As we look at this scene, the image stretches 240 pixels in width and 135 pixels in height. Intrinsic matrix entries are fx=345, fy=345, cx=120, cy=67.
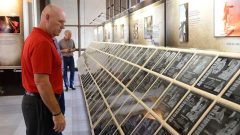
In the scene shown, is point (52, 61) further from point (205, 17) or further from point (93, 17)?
point (93, 17)

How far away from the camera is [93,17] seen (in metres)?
18.6

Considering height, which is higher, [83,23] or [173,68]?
[83,23]

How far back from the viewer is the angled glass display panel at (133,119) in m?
3.01

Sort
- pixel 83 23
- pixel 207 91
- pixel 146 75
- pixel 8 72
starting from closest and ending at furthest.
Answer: pixel 207 91 → pixel 146 75 → pixel 8 72 → pixel 83 23

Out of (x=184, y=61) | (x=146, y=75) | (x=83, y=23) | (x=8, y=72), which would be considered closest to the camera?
(x=184, y=61)

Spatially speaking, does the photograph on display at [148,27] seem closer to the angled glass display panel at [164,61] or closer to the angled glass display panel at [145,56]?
the angled glass display panel at [145,56]

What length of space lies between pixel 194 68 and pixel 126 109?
3.51 ft

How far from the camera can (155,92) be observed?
3061 mm

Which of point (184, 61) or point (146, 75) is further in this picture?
point (146, 75)

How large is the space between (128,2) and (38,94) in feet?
20.7

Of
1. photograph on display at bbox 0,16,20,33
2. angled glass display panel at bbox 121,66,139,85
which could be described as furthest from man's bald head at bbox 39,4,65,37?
photograph on display at bbox 0,16,20,33

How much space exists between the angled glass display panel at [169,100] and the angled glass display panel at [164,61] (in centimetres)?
54

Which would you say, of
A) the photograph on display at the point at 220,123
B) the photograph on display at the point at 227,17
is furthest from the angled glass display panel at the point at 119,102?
the photograph on display at the point at 220,123

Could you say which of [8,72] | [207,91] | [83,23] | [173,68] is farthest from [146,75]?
[83,23]
